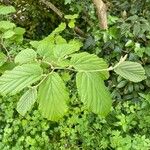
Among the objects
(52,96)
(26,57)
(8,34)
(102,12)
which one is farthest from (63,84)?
(102,12)

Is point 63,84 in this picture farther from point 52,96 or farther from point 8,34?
point 8,34

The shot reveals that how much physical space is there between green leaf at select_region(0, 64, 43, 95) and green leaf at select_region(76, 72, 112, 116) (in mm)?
139

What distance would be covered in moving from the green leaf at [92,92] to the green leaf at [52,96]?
0.07m

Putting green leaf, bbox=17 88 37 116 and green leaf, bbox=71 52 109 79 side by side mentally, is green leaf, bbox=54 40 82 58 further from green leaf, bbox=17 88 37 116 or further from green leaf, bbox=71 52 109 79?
green leaf, bbox=17 88 37 116

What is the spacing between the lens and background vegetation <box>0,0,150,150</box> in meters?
2.71

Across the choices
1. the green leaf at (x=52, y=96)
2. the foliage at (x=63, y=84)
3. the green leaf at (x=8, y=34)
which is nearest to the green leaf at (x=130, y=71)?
the foliage at (x=63, y=84)

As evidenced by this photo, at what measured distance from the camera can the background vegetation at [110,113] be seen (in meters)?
2.71

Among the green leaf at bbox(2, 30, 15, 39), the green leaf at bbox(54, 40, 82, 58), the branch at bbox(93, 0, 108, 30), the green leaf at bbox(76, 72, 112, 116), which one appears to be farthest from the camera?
the branch at bbox(93, 0, 108, 30)

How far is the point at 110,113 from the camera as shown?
2.85m

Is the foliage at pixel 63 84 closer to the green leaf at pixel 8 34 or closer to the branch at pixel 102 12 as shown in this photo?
the green leaf at pixel 8 34

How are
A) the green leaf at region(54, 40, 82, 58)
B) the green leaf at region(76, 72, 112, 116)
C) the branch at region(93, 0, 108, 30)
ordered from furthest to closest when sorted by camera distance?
the branch at region(93, 0, 108, 30), the green leaf at region(54, 40, 82, 58), the green leaf at region(76, 72, 112, 116)

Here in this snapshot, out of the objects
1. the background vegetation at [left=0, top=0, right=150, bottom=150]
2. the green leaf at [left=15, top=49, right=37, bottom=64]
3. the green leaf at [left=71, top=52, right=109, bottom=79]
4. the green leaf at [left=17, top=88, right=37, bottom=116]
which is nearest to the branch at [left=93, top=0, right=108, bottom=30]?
the background vegetation at [left=0, top=0, right=150, bottom=150]

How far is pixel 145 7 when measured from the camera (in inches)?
115

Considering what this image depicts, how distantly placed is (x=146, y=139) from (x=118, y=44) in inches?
34.2
